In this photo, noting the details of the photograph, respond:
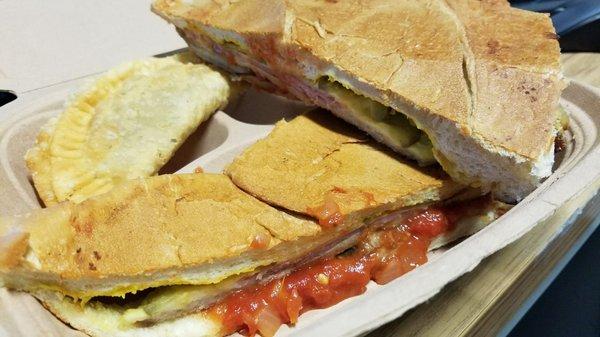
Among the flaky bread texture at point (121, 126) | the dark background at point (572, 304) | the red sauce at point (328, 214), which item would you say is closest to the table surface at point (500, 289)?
the dark background at point (572, 304)

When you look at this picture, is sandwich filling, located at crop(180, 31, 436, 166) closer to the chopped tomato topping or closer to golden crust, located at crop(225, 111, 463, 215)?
golden crust, located at crop(225, 111, 463, 215)

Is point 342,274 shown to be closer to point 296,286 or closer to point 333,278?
point 333,278

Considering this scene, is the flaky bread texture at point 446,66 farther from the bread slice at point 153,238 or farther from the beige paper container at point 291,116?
the bread slice at point 153,238

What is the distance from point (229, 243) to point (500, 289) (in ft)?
2.94

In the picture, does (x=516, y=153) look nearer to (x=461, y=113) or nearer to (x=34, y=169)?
(x=461, y=113)

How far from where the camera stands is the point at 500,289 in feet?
5.37

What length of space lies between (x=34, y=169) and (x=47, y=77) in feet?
2.59

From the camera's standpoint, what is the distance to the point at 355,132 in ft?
6.20

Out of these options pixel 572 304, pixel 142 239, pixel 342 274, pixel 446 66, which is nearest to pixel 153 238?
pixel 142 239

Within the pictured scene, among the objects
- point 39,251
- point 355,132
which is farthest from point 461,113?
point 39,251

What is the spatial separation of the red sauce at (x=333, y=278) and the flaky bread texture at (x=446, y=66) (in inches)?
9.4

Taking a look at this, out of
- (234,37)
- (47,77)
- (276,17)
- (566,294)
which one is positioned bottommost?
(566,294)

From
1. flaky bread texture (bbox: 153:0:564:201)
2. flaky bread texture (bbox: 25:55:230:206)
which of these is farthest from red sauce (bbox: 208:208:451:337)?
flaky bread texture (bbox: 25:55:230:206)

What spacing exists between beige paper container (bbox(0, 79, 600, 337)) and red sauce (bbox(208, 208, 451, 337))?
0.13 feet
